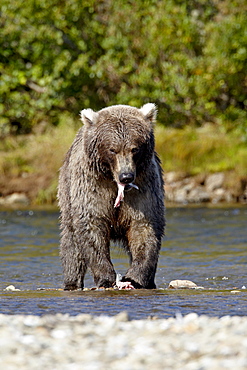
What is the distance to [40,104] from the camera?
21422 mm

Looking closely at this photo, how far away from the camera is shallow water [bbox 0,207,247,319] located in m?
5.82

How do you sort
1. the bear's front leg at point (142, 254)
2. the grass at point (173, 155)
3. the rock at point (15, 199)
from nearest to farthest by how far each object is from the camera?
1. the bear's front leg at point (142, 254)
2. the grass at point (173, 155)
3. the rock at point (15, 199)

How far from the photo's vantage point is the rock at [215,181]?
1864cm

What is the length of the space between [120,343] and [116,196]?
116 inches

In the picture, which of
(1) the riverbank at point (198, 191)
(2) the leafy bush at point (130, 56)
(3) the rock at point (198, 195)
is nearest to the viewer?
(1) the riverbank at point (198, 191)

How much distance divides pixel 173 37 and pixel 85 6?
273cm

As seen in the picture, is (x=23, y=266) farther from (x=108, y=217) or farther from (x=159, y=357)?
(x=159, y=357)

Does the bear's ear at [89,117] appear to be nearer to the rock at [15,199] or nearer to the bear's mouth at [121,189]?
the bear's mouth at [121,189]

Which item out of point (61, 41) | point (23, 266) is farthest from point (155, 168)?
point (61, 41)

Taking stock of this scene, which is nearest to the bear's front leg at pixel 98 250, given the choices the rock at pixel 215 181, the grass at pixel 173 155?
the grass at pixel 173 155

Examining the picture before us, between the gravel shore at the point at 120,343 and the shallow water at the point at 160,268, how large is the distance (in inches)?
35.2

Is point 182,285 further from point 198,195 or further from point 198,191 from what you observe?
point 198,191

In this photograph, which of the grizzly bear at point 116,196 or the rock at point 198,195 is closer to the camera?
the grizzly bear at point 116,196

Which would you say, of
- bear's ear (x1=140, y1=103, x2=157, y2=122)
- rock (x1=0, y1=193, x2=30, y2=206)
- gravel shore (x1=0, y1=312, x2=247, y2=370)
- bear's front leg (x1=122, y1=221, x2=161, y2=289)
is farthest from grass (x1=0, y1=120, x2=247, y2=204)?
gravel shore (x1=0, y1=312, x2=247, y2=370)
